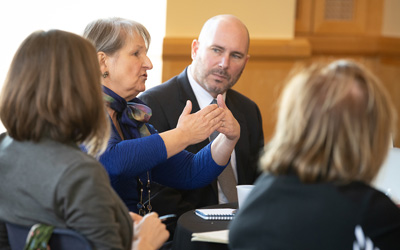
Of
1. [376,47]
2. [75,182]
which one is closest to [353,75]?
[75,182]

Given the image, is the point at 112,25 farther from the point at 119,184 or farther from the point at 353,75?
the point at 353,75

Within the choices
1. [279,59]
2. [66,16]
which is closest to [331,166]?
[66,16]

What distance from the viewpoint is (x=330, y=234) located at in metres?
1.20

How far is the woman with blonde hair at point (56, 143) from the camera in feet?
4.42

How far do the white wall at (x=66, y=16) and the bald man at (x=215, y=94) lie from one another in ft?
2.52

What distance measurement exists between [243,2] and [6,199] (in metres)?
3.01

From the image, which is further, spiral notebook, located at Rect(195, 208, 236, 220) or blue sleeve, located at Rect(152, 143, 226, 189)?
blue sleeve, located at Rect(152, 143, 226, 189)

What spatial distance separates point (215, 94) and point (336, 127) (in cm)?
195

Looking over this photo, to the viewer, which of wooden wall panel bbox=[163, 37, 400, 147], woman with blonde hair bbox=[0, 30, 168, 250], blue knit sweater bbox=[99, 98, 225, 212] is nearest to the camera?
woman with blonde hair bbox=[0, 30, 168, 250]

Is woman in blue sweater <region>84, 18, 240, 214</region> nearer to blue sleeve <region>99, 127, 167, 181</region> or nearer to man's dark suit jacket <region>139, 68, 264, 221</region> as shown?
blue sleeve <region>99, 127, 167, 181</region>

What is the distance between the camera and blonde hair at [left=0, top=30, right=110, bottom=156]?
Answer: 55.0 inches

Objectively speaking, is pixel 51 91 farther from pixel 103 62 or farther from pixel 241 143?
pixel 241 143

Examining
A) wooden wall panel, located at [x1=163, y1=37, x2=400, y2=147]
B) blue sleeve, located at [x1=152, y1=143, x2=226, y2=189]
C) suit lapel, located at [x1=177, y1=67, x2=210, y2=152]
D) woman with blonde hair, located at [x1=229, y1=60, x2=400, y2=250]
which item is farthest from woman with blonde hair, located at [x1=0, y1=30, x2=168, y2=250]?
wooden wall panel, located at [x1=163, y1=37, x2=400, y2=147]

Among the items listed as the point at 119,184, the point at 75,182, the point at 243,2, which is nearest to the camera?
the point at 75,182
